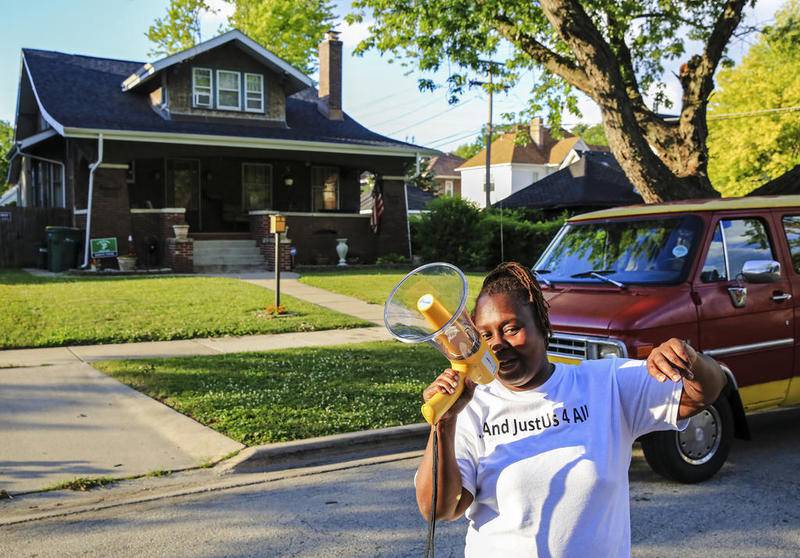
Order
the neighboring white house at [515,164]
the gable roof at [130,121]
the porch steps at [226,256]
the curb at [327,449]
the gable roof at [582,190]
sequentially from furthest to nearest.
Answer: the neighboring white house at [515,164]
the gable roof at [582,190]
the porch steps at [226,256]
the gable roof at [130,121]
the curb at [327,449]

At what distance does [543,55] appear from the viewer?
40.6ft

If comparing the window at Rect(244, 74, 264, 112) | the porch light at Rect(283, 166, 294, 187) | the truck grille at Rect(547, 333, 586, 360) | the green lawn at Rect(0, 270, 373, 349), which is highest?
the window at Rect(244, 74, 264, 112)

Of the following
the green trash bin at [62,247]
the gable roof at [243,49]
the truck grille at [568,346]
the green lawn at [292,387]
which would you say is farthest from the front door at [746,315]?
the gable roof at [243,49]

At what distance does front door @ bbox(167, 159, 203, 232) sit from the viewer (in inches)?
927

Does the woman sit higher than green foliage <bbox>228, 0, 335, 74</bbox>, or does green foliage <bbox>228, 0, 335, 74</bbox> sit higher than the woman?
green foliage <bbox>228, 0, 335, 74</bbox>

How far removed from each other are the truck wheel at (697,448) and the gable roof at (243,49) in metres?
19.7

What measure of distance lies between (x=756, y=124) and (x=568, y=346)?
30330 mm

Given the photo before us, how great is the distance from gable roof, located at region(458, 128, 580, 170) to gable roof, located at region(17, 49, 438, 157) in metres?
34.8

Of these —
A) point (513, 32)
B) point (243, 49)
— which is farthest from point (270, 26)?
point (513, 32)

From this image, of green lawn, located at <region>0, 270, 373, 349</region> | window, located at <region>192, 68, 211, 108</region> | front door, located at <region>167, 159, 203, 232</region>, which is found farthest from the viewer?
front door, located at <region>167, 159, 203, 232</region>

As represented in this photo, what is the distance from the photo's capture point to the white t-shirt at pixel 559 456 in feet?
6.49

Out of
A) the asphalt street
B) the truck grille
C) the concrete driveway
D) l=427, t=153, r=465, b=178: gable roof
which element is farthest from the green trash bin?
l=427, t=153, r=465, b=178: gable roof

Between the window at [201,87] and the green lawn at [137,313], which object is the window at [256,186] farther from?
the green lawn at [137,313]

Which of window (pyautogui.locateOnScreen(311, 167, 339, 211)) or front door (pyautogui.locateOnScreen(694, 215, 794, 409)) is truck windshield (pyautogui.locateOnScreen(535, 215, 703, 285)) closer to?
front door (pyautogui.locateOnScreen(694, 215, 794, 409))
